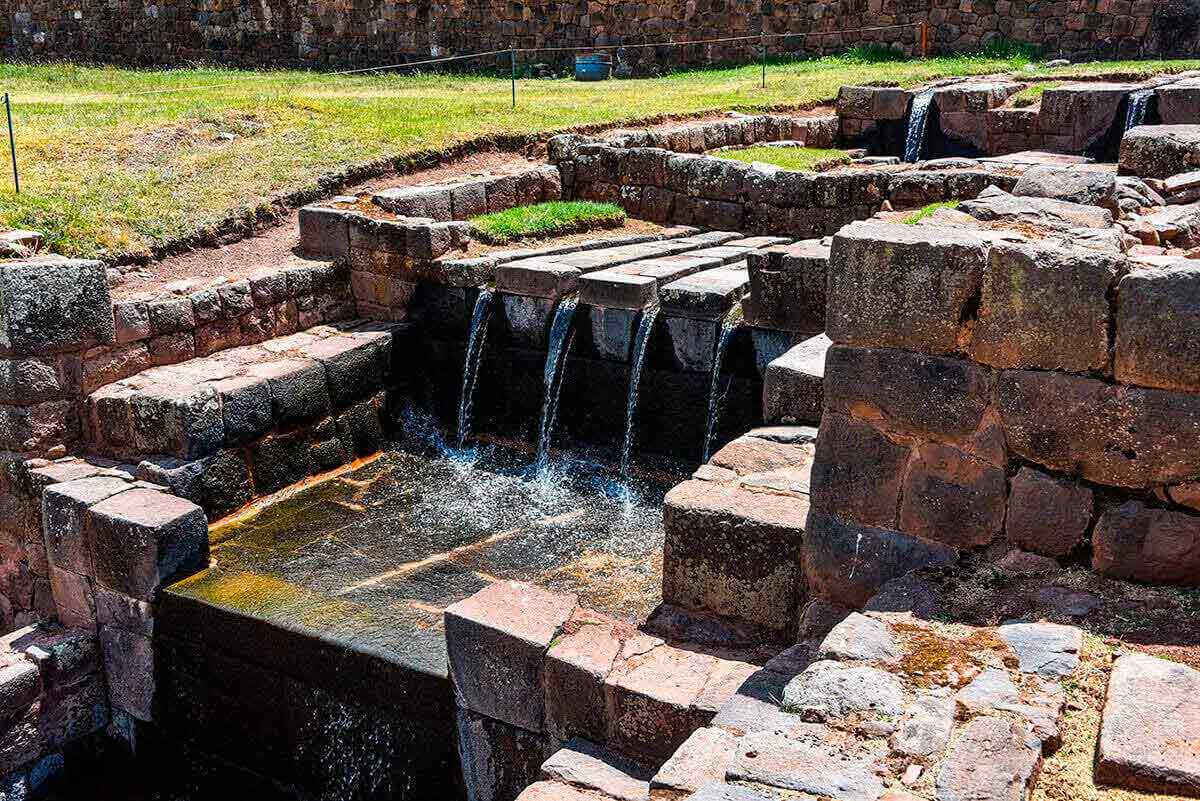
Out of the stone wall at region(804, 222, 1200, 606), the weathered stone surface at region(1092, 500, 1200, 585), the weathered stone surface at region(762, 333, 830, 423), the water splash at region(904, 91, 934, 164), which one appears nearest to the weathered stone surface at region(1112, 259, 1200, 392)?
the stone wall at region(804, 222, 1200, 606)

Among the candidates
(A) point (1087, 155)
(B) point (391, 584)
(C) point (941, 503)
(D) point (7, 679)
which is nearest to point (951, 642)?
(C) point (941, 503)

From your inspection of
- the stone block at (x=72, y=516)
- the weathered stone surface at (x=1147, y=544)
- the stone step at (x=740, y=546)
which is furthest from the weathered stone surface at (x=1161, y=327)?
the stone block at (x=72, y=516)

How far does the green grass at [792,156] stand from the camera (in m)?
11.5

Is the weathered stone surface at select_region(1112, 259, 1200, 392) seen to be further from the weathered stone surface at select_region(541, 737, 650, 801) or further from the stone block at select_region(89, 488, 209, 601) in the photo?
the stone block at select_region(89, 488, 209, 601)

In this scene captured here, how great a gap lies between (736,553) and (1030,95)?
371 inches

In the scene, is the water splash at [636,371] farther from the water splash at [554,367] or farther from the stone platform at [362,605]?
the water splash at [554,367]

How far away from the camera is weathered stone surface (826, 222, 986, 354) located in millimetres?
4078

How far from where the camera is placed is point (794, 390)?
6293mm

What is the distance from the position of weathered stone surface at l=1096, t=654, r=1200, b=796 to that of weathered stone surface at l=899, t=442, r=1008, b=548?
2.75 feet

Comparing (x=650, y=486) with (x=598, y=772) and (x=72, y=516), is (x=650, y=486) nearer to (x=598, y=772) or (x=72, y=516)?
(x=598, y=772)

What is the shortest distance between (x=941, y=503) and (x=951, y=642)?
26.2 inches

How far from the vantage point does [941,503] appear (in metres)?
4.34

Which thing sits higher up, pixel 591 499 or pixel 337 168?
pixel 337 168

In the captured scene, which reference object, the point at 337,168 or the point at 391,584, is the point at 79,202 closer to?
the point at 337,168
